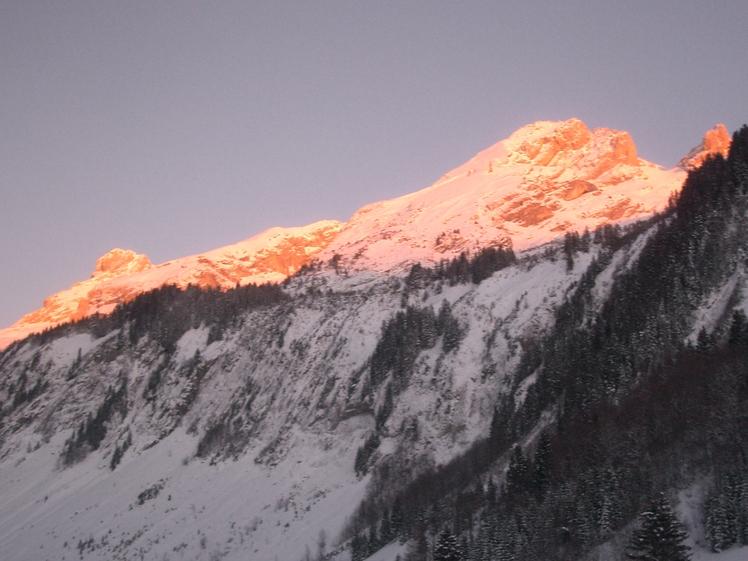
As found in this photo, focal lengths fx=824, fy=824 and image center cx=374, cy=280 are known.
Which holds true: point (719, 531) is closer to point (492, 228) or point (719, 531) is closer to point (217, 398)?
point (217, 398)

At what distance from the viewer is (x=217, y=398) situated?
12281cm

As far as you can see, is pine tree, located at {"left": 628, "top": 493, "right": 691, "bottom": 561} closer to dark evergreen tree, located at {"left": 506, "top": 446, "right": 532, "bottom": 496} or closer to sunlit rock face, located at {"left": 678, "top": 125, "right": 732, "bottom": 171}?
dark evergreen tree, located at {"left": 506, "top": 446, "right": 532, "bottom": 496}

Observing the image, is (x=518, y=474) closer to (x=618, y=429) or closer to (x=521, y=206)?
(x=618, y=429)

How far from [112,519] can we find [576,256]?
6968 centimetres

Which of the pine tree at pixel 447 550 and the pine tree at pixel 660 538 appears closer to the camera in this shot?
the pine tree at pixel 660 538

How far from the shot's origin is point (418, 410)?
100938 millimetres

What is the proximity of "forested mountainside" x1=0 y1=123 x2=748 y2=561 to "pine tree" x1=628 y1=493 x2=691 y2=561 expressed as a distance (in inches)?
318

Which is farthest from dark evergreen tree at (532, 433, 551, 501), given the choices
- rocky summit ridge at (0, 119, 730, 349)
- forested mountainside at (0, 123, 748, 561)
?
rocky summit ridge at (0, 119, 730, 349)

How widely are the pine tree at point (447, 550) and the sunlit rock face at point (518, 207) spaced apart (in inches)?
3257

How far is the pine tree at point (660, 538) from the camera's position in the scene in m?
48.3

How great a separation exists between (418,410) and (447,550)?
1484 inches

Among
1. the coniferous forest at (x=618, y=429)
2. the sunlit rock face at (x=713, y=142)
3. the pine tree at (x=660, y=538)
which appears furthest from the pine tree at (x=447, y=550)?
the sunlit rock face at (x=713, y=142)

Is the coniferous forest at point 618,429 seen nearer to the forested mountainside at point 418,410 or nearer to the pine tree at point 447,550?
the pine tree at point 447,550

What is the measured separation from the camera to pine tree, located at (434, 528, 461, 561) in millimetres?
63312
